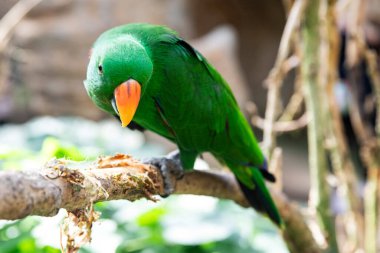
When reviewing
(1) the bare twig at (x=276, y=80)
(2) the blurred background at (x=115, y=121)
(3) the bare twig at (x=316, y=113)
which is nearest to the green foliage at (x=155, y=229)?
(2) the blurred background at (x=115, y=121)

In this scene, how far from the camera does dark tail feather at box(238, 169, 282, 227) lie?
160cm

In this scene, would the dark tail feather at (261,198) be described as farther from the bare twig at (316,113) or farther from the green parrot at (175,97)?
the bare twig at (316,113)

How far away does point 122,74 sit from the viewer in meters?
1.18

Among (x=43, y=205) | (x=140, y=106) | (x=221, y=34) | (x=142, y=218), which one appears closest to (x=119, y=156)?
(x=140, y=106)

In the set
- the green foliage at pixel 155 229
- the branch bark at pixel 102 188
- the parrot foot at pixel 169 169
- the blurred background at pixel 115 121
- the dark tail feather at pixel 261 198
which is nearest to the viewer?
the branch bark at pixel 102 188

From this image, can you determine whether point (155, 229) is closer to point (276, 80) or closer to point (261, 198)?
point (261, 198)

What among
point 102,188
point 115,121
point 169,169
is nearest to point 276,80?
point 169,169

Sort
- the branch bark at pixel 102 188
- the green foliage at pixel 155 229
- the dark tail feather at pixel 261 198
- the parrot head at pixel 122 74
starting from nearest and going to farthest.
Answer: the branch bark at pixel 102 188 → the parrot head at pixel 122 74 → the dark tail feather at pixel 261 198 → the green foliage at pixel 155 229

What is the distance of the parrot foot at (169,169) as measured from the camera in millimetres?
1369

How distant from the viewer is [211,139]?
156cm

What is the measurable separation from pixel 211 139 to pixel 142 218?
55cm

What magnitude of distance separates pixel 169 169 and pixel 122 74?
0.36 metres

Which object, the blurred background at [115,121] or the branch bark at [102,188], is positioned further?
the blurred background at [115,121]

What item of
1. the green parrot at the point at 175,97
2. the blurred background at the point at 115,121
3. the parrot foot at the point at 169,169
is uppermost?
the green parrot at the point at 175,97
